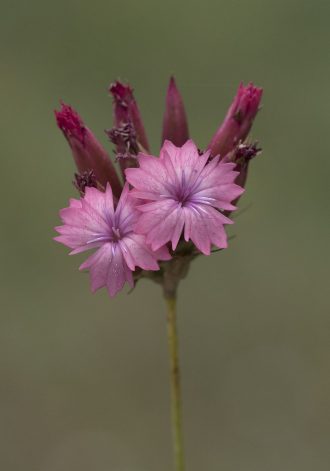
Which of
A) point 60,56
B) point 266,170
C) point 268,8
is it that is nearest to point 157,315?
point 266,170

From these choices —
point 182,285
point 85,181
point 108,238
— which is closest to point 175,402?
point 108,238

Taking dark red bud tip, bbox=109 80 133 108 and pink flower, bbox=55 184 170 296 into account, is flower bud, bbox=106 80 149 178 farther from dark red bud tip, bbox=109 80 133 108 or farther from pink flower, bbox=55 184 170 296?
pink flower, bbox=55 184 170 296

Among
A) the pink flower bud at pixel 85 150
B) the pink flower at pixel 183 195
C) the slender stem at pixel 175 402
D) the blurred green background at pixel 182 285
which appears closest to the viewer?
the pink flower at pixel 183 195

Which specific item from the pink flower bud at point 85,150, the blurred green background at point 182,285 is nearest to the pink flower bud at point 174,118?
the pink flower bud at point 85,150

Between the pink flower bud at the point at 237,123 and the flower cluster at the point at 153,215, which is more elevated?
the pink flower bud at the point at 237,123

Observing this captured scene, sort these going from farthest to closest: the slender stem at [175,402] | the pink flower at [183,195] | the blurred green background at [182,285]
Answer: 1. the blurred green background at [182,285]
2. the slender stem at [175,402]
3. the pink flower at [183,195]

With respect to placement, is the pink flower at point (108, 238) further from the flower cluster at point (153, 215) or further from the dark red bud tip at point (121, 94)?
the dark red bud tip at point (121, 94)

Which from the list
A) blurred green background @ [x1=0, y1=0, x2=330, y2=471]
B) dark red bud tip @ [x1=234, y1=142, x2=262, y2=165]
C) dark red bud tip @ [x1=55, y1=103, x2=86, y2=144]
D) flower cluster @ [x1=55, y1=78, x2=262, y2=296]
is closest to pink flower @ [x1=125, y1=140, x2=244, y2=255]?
flower cluster @ [x1=55, y1=78, x2=262, y2=296]
